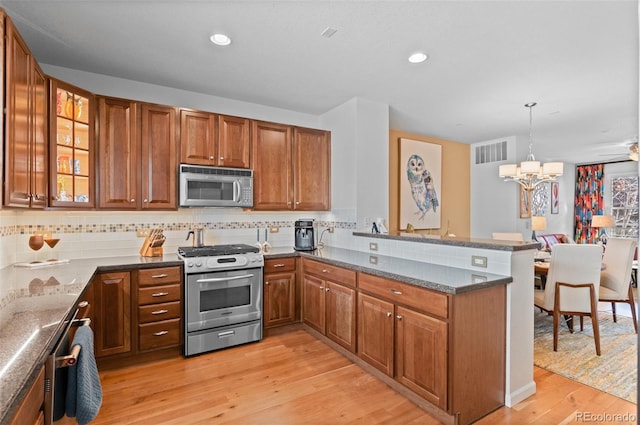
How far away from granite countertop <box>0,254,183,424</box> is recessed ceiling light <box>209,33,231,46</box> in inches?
73.8

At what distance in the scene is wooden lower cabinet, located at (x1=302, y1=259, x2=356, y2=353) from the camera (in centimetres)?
286

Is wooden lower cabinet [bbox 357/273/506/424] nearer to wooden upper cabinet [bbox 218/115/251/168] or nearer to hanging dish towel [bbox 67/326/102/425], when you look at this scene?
hanging dish towel [bbox 67/326/102/425]

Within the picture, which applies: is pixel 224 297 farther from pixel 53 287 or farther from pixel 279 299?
pixel 53 287

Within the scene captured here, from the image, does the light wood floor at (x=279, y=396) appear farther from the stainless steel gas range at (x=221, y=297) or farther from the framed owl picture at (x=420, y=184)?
the framed owl picture at (x=420, y=184)

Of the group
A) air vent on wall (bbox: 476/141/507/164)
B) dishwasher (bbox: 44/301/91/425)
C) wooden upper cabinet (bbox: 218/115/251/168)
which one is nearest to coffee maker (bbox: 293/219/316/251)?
wooden upper cabinet (bbox: 218/115/251/168)

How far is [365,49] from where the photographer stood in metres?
2.59

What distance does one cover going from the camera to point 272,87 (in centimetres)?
339

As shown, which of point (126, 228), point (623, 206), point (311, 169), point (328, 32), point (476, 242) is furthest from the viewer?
point (623, 206)

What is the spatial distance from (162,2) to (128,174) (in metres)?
1.58

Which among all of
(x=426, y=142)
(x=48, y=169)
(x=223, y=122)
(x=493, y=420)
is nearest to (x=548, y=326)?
(x=493, y=420)

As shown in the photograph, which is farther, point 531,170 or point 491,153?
point 491,153

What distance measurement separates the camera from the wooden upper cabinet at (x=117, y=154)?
114 inches

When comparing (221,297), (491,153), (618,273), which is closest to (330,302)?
(221,297)

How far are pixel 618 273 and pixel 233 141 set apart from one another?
14.2 ft
